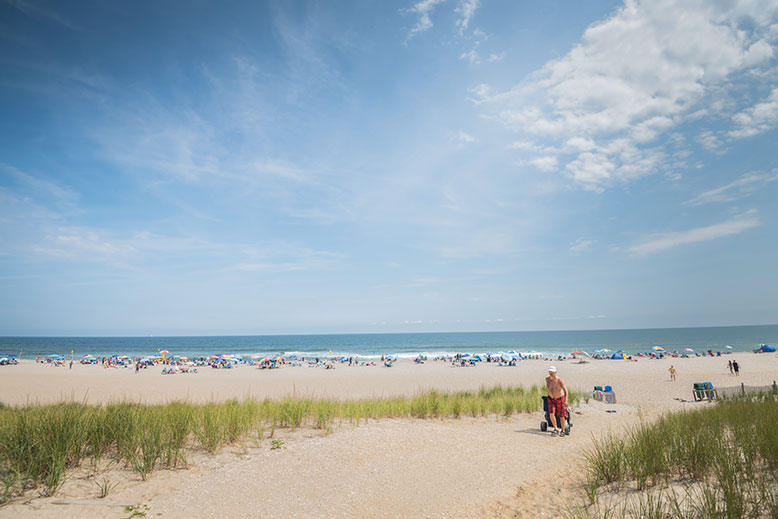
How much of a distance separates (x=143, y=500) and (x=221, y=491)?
0.98 metres

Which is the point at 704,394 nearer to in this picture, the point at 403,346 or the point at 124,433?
the point at 124,433

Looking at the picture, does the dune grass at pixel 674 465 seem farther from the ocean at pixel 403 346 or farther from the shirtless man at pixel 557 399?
the ocean at pixel 403 346

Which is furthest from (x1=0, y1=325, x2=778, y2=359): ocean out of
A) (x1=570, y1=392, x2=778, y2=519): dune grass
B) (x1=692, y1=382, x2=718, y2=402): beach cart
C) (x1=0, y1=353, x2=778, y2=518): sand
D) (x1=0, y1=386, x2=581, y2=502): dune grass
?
(x1=570, y1=392, x2=778, y2=519): dune grass

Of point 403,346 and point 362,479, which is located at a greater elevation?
point 362,479

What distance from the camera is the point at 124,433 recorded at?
6633 millimetres

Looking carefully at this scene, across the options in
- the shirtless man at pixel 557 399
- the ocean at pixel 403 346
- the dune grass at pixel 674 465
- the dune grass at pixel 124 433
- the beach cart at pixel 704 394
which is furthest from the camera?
the ocean at pixel 403 346

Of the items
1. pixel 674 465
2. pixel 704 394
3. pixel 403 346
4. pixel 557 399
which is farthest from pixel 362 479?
pixel 403 346

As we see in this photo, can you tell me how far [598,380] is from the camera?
27.0 metres

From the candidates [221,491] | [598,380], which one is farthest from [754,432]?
[598,380]

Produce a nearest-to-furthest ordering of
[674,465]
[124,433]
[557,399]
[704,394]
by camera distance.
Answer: [674,465], [124,433], [557,399], [704,394]

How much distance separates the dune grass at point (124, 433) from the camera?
5.53 meters

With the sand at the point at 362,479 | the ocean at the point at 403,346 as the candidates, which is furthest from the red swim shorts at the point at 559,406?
the ocean at the point at 403,346

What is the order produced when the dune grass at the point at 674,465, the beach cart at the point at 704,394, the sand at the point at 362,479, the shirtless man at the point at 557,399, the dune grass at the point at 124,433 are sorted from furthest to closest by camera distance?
the beach cart at the point at 704,394
the shirtless man at the point at 557,399
the dune grass at the point at 124,433
the sand at the point at 362,479
the dune grass at the point at 674,465

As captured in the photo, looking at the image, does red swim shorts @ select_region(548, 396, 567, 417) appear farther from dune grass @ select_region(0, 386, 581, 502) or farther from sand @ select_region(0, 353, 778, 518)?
dune grass @ select_region(0, 386, 581, 502)
